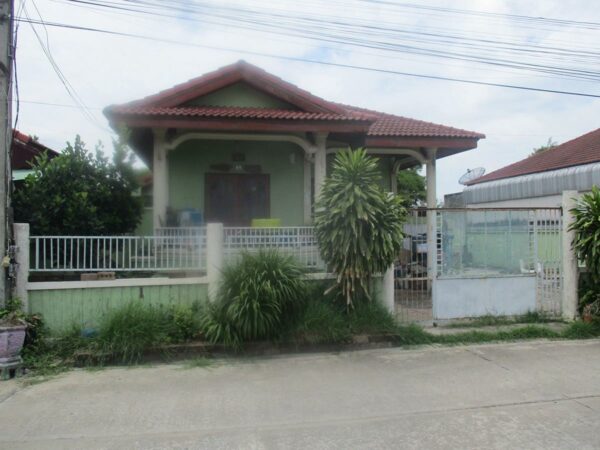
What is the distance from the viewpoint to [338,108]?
8.82m

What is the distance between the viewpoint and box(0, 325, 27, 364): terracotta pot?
5.37m

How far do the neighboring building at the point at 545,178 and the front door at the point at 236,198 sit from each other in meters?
10.2

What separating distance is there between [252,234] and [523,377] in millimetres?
3999

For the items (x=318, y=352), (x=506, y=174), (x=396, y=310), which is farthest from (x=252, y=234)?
(x=506, y=174)

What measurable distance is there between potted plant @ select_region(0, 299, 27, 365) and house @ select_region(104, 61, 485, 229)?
326 cm

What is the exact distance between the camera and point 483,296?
770cm

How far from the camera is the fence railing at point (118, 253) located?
6227mm

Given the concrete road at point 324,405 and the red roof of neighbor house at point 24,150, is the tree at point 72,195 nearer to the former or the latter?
the concrete road at point 324,405

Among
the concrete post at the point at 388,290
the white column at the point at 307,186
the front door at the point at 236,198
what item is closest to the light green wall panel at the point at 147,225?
the front door at the point at 236,198

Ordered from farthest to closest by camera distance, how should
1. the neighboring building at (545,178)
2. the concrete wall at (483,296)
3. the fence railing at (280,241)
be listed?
the neighboring building at (545,178), the concrete wall at (483,296), the fence railing at (280,241)

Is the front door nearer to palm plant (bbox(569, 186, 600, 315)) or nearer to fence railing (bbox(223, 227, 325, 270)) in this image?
fence railing (bbox(223, 227, 325, 270))

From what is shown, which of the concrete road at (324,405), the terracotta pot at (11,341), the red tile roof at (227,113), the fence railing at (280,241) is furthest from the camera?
the red tile roof at (227,113)

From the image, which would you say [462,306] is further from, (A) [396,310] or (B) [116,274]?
(B) [116,274]

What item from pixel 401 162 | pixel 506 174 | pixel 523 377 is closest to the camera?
pixel 523 377
